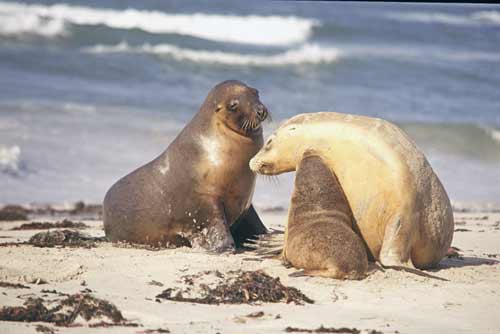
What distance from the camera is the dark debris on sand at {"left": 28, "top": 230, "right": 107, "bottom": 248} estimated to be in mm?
8031

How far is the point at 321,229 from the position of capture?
6555 millimetres

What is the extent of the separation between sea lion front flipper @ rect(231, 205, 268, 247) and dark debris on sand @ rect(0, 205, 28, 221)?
321 centimetres

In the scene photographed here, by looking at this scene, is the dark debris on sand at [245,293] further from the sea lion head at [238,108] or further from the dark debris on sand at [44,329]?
the sea lion head at [238,108]

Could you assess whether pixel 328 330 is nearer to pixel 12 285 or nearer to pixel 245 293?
→ pixel 245 293

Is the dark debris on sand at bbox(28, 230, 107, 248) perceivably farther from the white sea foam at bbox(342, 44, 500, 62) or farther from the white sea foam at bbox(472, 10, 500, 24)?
the white sea foam at bbox(472, 10, 500, 24)

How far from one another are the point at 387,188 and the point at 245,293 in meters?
1.30

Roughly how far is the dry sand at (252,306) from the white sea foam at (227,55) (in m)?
16.2

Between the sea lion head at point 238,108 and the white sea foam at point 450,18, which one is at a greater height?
the white sea foam at point 450,18

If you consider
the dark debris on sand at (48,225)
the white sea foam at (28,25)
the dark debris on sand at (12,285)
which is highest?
the white sea foam at (28,25)

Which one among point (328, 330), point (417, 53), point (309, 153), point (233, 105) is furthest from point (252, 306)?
point (417, 53)

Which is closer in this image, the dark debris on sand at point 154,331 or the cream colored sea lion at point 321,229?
the dark debris on sand at point 154,331

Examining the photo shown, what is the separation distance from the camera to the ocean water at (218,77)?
13.9m

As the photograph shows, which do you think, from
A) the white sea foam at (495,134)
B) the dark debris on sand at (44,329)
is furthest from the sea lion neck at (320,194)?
the white sea foam at (495,134)

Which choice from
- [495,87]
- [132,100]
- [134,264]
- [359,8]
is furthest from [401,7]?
[134,264]
